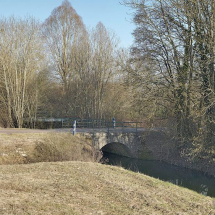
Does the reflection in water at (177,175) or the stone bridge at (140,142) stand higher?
the stone bridge at (140,142)

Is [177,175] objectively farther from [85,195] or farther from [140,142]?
[85,195]

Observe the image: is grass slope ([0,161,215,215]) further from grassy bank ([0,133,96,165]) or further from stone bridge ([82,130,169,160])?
stone bridge ([82,130,169,160])

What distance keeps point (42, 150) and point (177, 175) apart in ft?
26.9

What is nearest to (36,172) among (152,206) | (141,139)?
(152,206)

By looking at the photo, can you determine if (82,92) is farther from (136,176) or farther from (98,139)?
(136,176)

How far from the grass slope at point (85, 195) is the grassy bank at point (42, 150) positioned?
3231mm

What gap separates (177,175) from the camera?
16.1 m

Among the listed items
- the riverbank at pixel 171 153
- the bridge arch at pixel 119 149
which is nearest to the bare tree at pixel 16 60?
the bridge arch at pixel 119 149

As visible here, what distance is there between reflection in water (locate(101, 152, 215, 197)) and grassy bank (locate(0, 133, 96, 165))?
4706mm

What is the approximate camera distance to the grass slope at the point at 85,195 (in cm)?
569

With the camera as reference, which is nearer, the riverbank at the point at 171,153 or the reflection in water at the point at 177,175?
the reflection in water at the point at 177,175

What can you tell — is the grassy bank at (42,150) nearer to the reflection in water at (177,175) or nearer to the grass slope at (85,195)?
the grass slope at (85,195)

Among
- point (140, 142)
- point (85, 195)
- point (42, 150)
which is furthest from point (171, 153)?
point (85, 195)

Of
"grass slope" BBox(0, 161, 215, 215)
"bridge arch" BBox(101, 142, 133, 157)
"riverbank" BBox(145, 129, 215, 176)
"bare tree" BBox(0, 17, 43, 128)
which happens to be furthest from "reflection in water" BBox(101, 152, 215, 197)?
"bare tree" BBox(0, 17, 43, 128)
